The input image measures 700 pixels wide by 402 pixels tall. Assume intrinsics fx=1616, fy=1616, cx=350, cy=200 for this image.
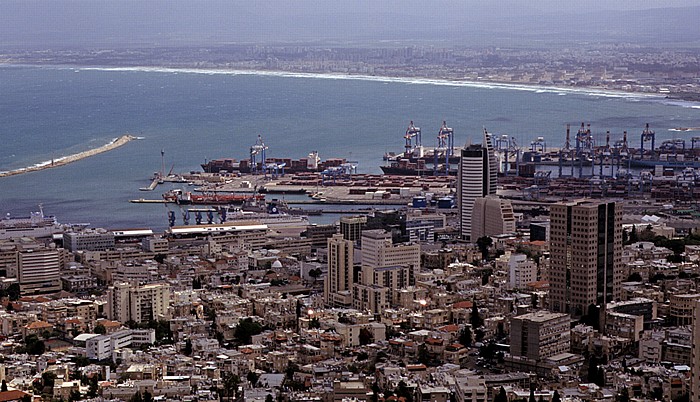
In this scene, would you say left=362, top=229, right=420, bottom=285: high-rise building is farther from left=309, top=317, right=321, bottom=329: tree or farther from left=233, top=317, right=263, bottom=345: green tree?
left=233, top=317, right=263, bottom=345: green tree

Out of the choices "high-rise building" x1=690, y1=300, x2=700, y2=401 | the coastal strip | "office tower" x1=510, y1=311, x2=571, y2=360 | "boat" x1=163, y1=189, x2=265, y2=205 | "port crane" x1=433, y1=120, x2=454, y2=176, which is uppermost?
"high-rise building" x1=690, y1=300, x2=700, y2=401

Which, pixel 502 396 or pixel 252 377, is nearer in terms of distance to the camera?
pixel 502 396

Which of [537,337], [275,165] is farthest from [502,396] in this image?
[275,165]

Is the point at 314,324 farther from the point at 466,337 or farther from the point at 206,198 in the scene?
the point at 206,198


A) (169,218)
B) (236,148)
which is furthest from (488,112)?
(169,218)

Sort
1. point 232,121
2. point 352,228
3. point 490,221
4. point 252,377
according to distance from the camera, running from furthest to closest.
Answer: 1. point 232,121
2. point 490,221
3. point 352,228
4. point 252,377

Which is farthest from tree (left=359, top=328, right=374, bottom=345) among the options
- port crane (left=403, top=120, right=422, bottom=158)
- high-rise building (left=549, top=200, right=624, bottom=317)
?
port crane (left=403, top=120, right=422, bottom=158)

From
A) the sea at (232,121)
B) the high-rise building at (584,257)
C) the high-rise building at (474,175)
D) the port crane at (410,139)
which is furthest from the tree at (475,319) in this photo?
the port crane at (410,139)
